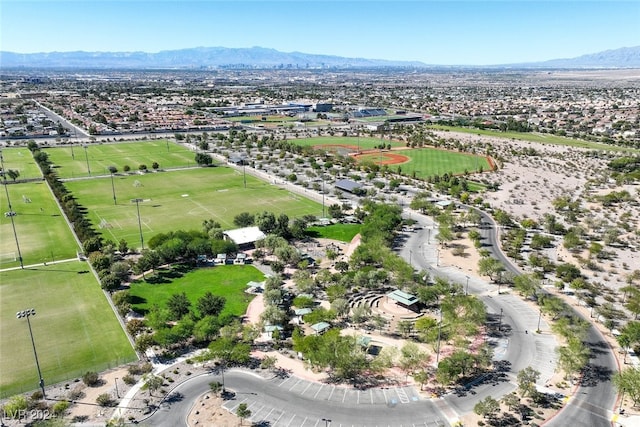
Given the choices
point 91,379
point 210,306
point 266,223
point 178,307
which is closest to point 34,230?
point 266,223

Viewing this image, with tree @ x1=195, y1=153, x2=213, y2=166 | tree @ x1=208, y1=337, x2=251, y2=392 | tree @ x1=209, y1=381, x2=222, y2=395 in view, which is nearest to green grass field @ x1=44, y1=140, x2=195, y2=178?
tree @ x1=195, y1=153, x2=213, y2=166

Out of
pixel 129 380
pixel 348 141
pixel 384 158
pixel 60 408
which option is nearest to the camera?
pixel 60 408

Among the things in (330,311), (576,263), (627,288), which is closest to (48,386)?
(330,311)

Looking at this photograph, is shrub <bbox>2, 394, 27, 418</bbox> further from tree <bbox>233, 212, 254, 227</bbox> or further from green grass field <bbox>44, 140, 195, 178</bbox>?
green grass field <bbox>44, 140, 195, 178</bbox>

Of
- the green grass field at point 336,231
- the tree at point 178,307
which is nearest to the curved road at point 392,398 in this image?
the tree at point 178,307

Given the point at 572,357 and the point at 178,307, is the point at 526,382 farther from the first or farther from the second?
the point at 178,307

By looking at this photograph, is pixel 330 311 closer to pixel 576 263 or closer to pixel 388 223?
pixel 388 223
